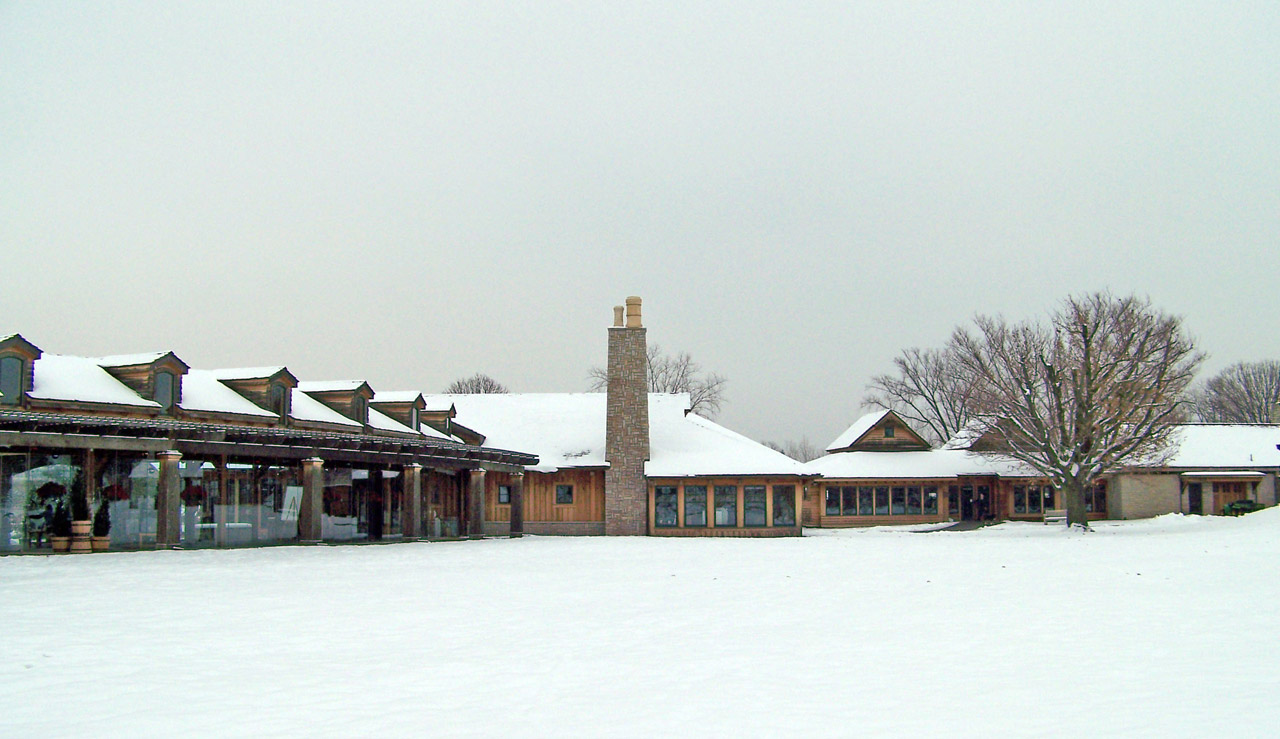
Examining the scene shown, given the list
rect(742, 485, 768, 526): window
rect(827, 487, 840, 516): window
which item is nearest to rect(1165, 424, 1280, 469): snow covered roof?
rect(827, 487, 840, 516): window

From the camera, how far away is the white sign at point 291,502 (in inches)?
1134

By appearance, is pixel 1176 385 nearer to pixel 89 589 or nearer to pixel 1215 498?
pixel 1215 498

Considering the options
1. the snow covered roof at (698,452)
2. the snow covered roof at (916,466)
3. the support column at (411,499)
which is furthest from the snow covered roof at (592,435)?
the support column at (411,499)

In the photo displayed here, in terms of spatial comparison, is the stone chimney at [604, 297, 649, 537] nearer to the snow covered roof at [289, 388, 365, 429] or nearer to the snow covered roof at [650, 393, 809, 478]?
the snow covered roof at [650, 393, 809, 478]

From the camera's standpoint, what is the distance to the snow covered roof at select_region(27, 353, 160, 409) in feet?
78.7

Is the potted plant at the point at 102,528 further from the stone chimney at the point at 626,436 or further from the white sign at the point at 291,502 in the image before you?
the stone chimney at the point at 626,436

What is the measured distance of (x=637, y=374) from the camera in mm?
43062

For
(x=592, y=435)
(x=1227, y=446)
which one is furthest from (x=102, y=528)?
(x=1227, y=446)

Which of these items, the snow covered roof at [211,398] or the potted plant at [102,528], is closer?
the potted plant at [102,528]

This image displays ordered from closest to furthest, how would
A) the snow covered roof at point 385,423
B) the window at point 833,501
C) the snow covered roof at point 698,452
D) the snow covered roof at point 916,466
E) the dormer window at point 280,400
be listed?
the dormer window at point 280,400 < the snow covered roof at point 385,423 < the snow covered roof at point 698,452 < the snow covered roof at point 916,466 < the window at point 833,501

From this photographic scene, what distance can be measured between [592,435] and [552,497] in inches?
127

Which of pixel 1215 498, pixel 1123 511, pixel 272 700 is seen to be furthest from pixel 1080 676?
pixel 1215 498

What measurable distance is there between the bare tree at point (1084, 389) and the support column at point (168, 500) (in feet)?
97.1

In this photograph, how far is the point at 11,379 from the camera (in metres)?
23.2
